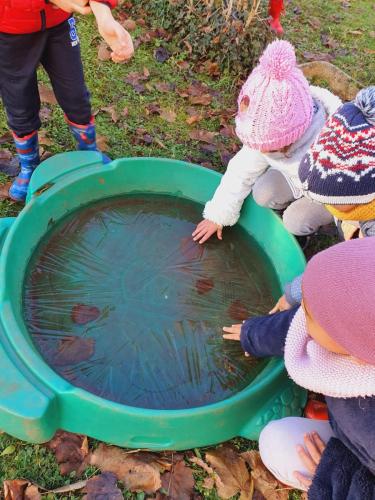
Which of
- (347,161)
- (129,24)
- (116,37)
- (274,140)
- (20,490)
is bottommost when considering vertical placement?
(20,490)

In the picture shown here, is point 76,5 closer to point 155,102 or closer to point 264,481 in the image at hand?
point 155,102

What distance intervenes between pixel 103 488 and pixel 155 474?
144mm

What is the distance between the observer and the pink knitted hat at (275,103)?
4.85 ft

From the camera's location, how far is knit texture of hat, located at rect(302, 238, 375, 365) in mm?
965

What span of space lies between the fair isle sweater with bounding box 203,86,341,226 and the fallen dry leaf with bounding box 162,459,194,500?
2.89 feet

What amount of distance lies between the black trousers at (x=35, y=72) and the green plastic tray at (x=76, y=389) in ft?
0.60

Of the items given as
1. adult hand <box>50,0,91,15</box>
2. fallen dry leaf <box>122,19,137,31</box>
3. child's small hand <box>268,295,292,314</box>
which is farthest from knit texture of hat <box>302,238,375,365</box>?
fallen dry leaf <box>122,19,137,31</box>

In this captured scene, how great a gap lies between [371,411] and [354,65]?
274 centimetres

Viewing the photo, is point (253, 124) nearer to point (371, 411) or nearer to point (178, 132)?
point (371, 411)

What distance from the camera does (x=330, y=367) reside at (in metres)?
1.18

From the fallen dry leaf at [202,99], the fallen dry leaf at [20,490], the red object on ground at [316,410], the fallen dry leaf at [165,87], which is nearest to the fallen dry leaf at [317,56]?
the fallen dry leaf at [202,99]

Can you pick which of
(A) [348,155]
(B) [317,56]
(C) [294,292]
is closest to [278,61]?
(A) [348,155]

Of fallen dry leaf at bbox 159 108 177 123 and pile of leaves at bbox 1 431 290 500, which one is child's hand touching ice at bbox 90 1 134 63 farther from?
fallen dry leaf at bbox 159 108 177 123

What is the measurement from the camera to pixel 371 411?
120cm
